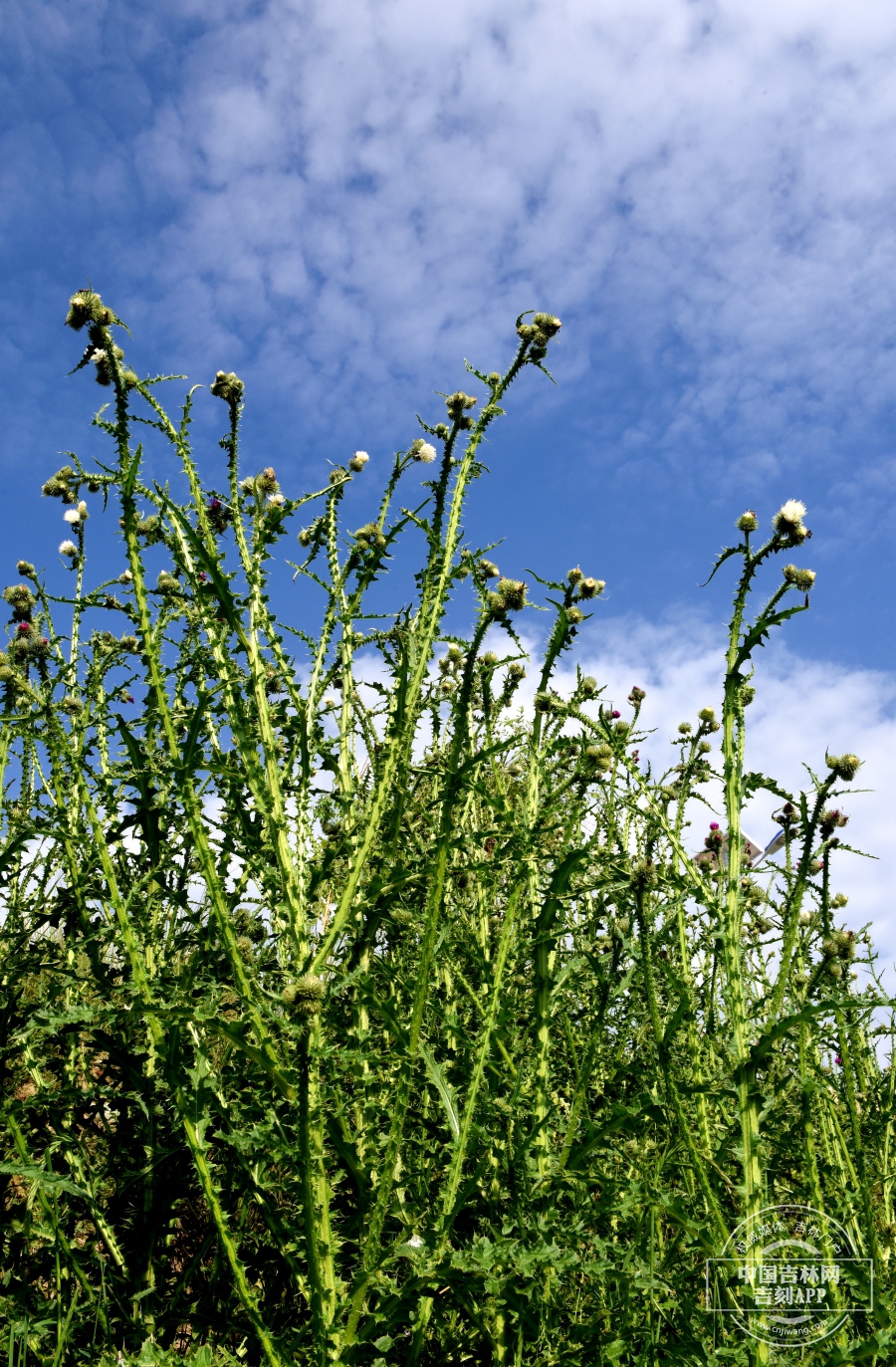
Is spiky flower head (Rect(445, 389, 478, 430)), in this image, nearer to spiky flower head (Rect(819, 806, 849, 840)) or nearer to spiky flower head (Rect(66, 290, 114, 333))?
spiky flower head (Rect(66, 290, 114, 333))

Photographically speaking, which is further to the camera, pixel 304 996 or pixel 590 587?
pixel 590 587

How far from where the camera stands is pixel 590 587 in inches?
118

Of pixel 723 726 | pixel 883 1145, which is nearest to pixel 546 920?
pixel 723 726

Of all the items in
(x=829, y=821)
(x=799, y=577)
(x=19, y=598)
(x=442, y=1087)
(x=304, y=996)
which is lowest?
(x=442, y=1087)

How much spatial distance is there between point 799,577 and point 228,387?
182 cm

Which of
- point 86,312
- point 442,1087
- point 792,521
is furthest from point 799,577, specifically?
point 86,312

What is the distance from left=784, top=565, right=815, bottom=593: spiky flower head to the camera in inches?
103

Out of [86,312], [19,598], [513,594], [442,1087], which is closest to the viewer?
[442,1087]

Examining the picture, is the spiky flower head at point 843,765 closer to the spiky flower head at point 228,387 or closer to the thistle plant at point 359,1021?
the thistle plant at point 359,1021

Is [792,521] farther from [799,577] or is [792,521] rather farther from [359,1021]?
[359,1021]

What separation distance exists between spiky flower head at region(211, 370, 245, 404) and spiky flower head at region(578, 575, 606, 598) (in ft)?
4.11

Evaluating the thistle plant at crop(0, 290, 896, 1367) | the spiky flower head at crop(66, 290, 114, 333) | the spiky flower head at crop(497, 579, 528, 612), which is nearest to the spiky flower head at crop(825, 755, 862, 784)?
the thistle plant at crop(0, 290, 896, 1367)

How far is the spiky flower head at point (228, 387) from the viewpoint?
2.76 meters

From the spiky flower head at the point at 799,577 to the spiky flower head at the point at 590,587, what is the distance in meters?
0.60
